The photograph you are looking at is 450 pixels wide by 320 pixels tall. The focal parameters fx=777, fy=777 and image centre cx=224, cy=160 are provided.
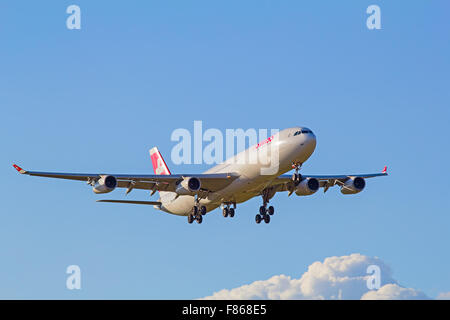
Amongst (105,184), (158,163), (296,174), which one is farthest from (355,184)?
(105,184)

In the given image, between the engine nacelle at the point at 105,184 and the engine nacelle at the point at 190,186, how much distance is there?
19.1 ft

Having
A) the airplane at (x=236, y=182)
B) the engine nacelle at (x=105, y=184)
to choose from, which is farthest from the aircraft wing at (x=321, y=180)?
the engine nacelle at (x=105, y=184)

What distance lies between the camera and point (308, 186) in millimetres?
67938

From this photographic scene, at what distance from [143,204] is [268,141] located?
18.7m

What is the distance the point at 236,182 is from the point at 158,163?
63.9ft

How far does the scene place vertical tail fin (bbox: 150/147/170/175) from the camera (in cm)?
8075

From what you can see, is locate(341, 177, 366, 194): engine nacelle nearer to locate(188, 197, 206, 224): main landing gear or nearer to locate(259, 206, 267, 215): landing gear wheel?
locate(259, 206, 267, 215): landing gear wheel

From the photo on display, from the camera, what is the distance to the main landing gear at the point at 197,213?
225 feet

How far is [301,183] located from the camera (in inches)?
2685

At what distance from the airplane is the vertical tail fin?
5.36 metres
